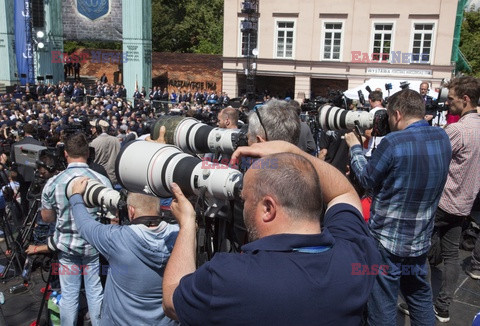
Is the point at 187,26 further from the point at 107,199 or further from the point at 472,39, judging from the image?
the point at 107,199

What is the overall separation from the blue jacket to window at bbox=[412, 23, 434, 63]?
23.4m

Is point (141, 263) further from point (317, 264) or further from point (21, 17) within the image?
point (21, 17)

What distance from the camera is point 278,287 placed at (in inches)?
47.1

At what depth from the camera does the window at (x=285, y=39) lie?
24.7 m

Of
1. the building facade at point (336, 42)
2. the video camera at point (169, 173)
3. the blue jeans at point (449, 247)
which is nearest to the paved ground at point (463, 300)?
the blue jeans at point (449, 247)

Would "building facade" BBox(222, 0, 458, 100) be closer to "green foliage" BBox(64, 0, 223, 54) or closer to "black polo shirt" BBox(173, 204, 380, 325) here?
"green foliage" BBox(64, 0, 223, 54)

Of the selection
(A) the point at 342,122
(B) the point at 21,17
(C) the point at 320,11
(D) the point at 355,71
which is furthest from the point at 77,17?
(A) the point at 342,122

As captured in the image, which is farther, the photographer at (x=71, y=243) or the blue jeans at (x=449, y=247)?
the blue jeans at (x=449, y=247)

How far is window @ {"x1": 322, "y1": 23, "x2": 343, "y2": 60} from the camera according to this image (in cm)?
2392

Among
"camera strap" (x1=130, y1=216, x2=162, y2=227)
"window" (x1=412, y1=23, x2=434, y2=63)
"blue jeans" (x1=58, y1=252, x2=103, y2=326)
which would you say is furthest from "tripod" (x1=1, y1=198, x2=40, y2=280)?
"window" (x1=412, y1=23, x2=434, y2=63)

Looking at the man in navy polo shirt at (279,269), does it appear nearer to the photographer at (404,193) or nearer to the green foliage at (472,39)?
the photographer at (404,193)
